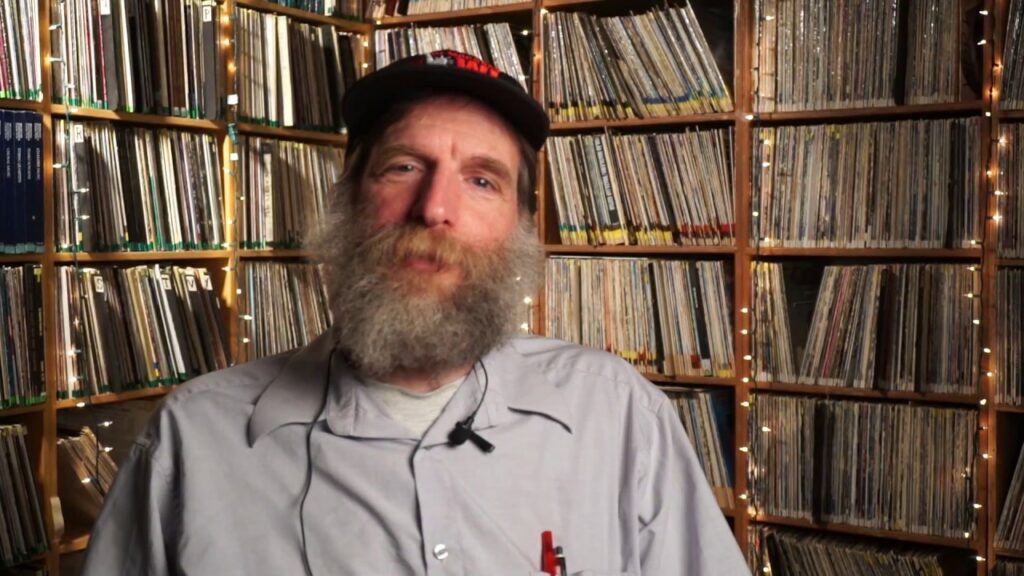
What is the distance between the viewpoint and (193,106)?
3.30 metres

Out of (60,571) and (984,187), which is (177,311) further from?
(984,187)

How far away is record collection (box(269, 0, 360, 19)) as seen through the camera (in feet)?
12.1

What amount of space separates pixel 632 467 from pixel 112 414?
203cm

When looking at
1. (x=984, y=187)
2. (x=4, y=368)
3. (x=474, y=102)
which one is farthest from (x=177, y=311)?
(x=984, y=187)

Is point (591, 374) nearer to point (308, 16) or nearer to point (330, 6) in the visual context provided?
point (308, 16)

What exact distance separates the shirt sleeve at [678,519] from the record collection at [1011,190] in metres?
1.75

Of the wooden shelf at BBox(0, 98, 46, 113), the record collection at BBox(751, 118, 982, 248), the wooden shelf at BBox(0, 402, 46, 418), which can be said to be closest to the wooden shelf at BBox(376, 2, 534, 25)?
the record collection at BBox(751, 118, 982, 248)

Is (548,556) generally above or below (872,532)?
above

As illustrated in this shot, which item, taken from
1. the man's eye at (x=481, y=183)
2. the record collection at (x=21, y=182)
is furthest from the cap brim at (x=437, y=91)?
the record collection at (x=21, y=182)

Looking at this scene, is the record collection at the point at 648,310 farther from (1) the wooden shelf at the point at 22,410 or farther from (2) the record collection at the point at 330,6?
(1) the wooden shelf at the point at 22,410

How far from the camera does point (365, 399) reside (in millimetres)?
1530

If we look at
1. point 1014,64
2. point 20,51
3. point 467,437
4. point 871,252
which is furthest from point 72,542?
point 1014,64

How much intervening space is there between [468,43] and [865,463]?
1860 mm

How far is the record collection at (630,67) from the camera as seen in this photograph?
3385 millimetres
